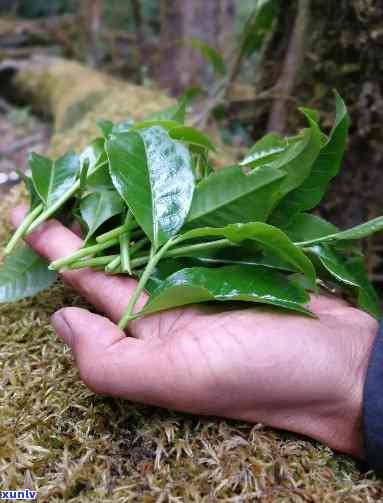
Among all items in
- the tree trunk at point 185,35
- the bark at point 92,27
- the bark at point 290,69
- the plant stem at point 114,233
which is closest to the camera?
the plant stem at point 114,233

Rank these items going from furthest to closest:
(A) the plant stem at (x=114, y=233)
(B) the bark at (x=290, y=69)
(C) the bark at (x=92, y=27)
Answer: (C) the bark at (x=92, y=27) < (B) the bark at (x=290, y=69) < (A) the plant stem at (x=114, y=233)

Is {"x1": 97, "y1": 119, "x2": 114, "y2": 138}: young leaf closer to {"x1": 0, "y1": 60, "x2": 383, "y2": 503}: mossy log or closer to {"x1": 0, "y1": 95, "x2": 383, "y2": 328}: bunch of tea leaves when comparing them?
{"x1": 0, "y1": 95, "x2": 383, "y2": 328}: bunch of tea leaves

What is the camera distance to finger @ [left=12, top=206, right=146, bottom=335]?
32.0 inches

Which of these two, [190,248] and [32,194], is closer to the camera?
[190,248]

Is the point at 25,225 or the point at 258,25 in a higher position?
the point at 258,25

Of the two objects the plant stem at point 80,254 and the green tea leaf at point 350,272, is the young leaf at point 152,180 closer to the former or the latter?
the plant stem at point 80,254

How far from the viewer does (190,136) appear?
0.97m

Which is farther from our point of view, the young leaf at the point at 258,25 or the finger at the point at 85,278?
the young leaf at the point at 258,25

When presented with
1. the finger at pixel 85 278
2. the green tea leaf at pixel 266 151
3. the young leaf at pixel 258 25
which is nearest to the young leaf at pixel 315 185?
the green tea leaf at pixel 266 151

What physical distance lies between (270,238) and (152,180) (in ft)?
0.83

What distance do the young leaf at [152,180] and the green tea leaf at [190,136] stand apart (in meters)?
0.08

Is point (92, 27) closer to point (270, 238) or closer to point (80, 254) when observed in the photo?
point (80, 254)

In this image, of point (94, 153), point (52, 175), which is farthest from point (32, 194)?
point (94, 153)

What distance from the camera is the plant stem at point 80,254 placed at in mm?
818
